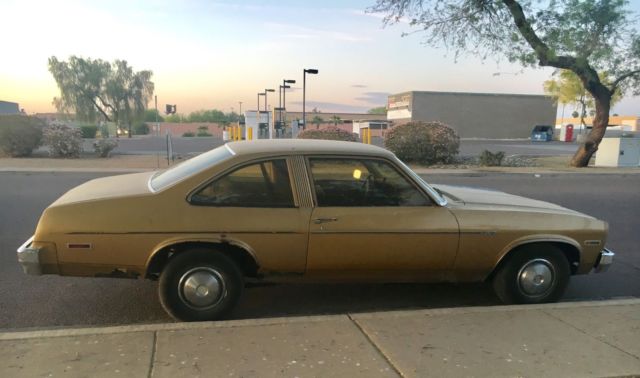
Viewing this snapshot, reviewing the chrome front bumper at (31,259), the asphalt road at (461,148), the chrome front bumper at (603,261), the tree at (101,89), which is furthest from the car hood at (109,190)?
the tree at (101,89)

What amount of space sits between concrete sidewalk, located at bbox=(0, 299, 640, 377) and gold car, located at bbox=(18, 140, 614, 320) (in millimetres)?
421

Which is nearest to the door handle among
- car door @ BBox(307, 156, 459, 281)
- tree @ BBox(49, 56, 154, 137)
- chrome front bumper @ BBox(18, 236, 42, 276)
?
car door @ BBox(307, 156, 459, 281)

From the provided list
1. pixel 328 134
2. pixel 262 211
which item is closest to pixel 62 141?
pixel 328 134

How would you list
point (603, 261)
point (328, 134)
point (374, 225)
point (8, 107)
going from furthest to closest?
point (8, 107) < point (328, 134) < point (603, 261) < point (374, 225)

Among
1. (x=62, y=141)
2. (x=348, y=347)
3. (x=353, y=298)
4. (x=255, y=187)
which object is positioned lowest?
(x=353, y=298)

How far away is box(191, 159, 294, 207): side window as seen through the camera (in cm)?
398

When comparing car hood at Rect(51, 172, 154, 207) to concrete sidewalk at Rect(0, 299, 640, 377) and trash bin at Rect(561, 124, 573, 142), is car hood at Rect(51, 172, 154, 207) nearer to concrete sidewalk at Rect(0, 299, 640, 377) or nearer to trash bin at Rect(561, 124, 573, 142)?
concrete sidewalk at Rect(0, 299, 640, 377)

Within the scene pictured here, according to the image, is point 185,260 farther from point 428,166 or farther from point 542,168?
point 542,168

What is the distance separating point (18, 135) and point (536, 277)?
839 inches

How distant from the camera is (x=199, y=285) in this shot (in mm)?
3918

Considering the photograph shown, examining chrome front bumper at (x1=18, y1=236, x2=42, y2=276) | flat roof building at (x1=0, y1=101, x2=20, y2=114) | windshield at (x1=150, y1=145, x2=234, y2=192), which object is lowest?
chrome front bumper at (x1=18, y1=236, x2=42, y2=276)

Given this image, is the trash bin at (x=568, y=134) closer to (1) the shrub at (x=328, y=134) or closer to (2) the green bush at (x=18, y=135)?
(1) the shrub at (x=328, y=134)

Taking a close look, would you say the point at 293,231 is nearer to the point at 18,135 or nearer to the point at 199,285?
the point at 199,285

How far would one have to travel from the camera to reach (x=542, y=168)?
20.0 meters
